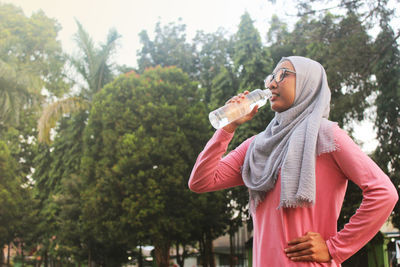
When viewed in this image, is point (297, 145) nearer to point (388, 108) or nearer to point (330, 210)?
point (330, 210)

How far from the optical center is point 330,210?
1762 mm

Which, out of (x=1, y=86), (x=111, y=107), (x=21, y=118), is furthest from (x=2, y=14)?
(x=111, y=107)

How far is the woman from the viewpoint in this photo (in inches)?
65.3

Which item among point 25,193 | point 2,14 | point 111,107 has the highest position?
point 2,14

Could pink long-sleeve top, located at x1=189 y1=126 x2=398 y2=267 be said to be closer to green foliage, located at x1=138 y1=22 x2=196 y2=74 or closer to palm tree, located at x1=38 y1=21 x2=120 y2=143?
palm tree, located at x1=38 y1=21 x2=120 y2=143

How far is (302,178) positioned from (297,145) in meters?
0.14

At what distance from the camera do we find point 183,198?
48.9 ft

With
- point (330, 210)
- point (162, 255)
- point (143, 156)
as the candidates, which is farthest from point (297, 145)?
point (162, 255)

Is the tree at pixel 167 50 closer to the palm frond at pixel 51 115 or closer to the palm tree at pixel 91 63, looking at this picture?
the palm tree at pixel 91 63

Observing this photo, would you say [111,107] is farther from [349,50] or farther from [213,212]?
[349,50]

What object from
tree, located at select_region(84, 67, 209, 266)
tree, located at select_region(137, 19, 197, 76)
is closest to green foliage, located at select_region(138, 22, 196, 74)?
tree, located at select_region(137, 19, 197, 76)

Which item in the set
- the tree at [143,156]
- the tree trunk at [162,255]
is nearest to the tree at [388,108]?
the tree at [143,156]

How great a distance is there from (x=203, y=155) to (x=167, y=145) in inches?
520

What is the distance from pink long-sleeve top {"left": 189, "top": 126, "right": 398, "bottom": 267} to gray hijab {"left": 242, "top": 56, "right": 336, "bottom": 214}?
0.05 metres
